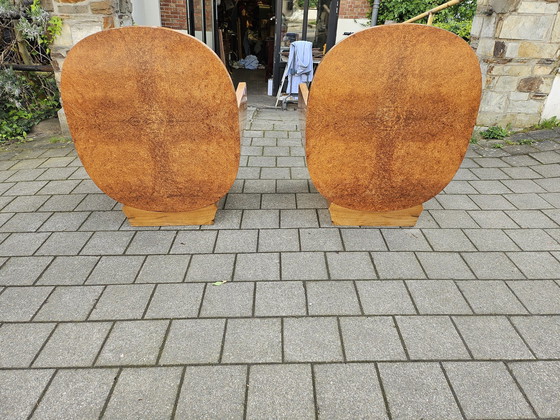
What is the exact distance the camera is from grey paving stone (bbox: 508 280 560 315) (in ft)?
6.57

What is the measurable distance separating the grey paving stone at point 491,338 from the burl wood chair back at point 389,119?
3.17 feet

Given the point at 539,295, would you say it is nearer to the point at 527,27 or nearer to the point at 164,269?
the point at 164,269

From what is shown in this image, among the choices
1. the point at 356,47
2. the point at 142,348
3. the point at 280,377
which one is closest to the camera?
the point at 280,377

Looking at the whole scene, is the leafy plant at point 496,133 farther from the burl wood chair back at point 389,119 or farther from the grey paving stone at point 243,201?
the grey paving stone at point 243,201

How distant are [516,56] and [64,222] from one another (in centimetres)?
460

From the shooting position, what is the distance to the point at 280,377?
161cm

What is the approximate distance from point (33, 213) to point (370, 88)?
2547 mm

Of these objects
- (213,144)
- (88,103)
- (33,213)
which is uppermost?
(88,103)

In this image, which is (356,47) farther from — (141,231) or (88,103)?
(141,231)

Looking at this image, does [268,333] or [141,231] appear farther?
[141,231]

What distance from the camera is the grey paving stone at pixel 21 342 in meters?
1.68

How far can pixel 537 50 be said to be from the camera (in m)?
4.07

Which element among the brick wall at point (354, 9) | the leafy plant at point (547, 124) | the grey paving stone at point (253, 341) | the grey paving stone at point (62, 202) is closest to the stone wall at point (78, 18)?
the grey paving stone at point (62, 202)

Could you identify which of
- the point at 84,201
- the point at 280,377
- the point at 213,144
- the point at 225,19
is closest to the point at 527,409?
the point at 280,377
